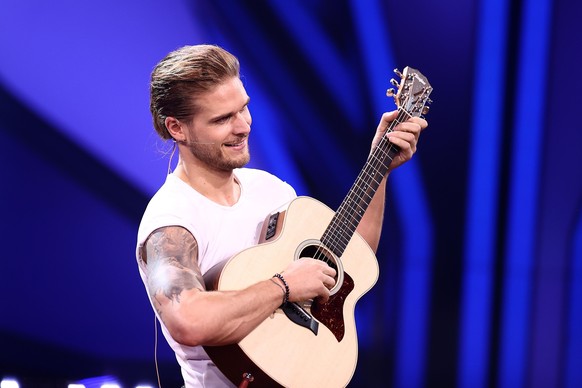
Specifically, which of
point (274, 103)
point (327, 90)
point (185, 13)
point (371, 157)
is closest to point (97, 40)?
point (185, 13)

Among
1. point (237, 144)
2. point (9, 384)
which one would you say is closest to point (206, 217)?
point (237, 144)

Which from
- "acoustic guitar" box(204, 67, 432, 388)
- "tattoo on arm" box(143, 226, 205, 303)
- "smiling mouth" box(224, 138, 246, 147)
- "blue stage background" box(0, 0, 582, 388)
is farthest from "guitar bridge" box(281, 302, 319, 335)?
"blue stage background" box(0, 0, 582, 388)

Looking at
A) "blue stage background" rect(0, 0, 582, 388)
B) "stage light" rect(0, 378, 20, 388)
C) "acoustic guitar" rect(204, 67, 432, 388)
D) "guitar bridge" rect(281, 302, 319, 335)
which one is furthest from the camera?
"stage light" rect(0, 378, 20, 388)

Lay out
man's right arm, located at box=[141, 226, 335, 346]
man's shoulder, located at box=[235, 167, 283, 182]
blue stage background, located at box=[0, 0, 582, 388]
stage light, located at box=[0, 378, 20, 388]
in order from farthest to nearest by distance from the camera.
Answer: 1. stage light, located at box=[0, 378, 20, 388]
2. blue stage background, located at box=[0, 0, 582, 388]
3. man's shoulder, located at box=[235, 167, 283, 182]
4. man's right arm, located at box=[141, 226, 335, 346]

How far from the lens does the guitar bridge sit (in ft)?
7.51

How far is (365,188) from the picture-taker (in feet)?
8.58

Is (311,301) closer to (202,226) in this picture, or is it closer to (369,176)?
(202,226)

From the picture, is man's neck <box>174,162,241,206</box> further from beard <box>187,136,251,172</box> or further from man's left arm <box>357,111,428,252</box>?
man's left arm <box>357,111,428,252</box>

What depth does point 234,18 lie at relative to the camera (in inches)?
167

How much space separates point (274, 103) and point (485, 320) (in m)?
1.61

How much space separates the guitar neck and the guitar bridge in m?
0.28

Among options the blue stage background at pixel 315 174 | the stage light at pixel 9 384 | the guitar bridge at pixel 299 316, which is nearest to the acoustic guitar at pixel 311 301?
the guitar bridge at pixel 299 316

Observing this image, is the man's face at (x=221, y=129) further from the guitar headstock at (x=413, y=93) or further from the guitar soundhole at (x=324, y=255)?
the guitar headstock at (x=413, y=93)

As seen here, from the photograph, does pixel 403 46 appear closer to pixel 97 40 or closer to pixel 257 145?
pixel 257 145
